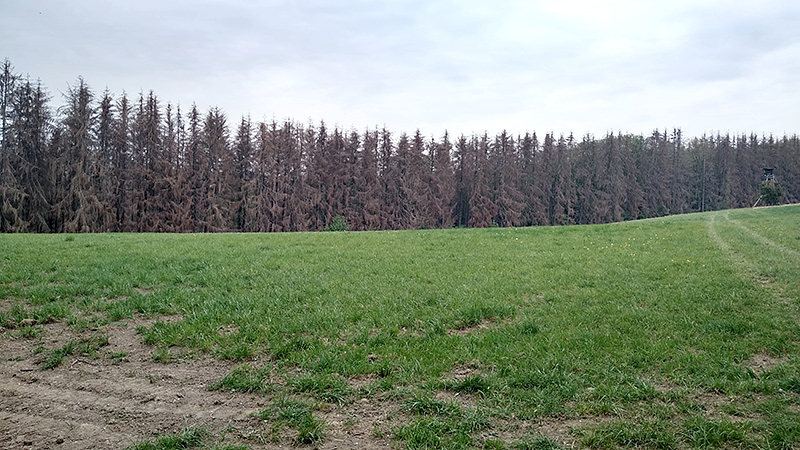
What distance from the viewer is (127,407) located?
4.42 m

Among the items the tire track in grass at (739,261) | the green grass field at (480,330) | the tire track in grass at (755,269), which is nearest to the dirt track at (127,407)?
the green grass field at (480,330)

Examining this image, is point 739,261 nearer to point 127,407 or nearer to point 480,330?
point 480,330

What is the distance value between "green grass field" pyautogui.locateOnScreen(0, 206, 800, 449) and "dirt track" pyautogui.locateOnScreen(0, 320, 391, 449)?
8.4 inches

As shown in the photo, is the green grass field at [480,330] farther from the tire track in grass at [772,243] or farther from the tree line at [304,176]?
the tree line at [304,176]

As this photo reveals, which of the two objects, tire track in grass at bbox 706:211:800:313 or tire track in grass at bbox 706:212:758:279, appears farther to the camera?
tire track in grass at bbox 706:212:758:279

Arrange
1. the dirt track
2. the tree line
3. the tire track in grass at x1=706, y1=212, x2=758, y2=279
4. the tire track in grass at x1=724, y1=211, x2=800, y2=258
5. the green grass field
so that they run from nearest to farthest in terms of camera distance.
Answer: the dirt track, the green grass field, the tire track in grass at x1=706, y1=212, x2=758, y2=279, the tire track in grass at x1=724, y1=211, x2=800, y2=258, the tree line

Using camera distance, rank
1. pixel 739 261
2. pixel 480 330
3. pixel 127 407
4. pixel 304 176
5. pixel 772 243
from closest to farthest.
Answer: pixel 127 407, pixel 480 330, pixel 739 261, pixel 772 243, pixel 304 176

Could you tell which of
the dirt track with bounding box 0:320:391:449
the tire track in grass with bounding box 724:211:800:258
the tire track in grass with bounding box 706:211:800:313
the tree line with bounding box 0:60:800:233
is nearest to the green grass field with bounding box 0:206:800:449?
the tire track in grass with bounding box 706:211:800:313

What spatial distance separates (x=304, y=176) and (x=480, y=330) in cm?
4163

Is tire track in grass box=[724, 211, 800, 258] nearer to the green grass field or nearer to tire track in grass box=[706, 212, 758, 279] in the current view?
the green grass field

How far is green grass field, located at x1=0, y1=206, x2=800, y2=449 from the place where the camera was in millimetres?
4152

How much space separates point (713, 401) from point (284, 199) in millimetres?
42676

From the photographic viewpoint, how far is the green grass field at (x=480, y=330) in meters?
4.15

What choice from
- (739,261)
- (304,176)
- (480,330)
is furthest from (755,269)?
(304,176)
